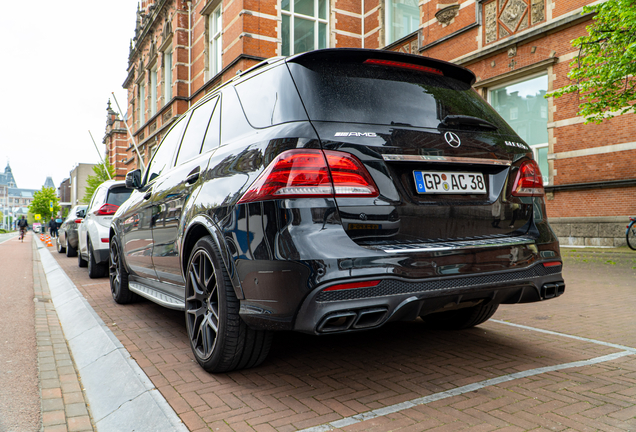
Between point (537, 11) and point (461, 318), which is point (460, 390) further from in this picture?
point (537, 11)

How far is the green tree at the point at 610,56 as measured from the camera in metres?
7.86

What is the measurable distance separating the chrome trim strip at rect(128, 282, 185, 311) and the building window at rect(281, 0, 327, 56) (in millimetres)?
17340

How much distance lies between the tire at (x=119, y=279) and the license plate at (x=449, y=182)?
4.20 metres

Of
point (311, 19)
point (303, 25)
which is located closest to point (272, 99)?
point (303, 25)

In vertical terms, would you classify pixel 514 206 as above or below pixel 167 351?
above

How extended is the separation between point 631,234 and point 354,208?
11.3m

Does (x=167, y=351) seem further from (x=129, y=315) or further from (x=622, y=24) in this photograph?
(x=622, y=24)

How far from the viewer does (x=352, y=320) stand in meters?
2.40

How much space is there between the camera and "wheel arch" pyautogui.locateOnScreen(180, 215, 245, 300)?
111 inches

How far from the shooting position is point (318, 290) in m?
2.36

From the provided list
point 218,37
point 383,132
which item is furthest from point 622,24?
point 218,37

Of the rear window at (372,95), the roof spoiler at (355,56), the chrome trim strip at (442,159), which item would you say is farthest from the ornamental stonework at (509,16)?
the chrome trim strip at (442,159)

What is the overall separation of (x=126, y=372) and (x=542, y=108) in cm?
1366

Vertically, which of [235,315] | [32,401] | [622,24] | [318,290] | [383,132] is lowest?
[32,401]
